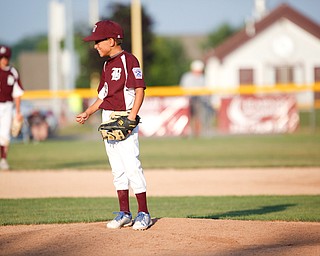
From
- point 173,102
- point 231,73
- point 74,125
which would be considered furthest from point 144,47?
point 173,102

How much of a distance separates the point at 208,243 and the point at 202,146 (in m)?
14.6

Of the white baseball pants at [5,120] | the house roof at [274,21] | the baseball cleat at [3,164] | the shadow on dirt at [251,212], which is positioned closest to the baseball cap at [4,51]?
the white baseball pants at [5,120]

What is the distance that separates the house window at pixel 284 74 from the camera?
44.1m

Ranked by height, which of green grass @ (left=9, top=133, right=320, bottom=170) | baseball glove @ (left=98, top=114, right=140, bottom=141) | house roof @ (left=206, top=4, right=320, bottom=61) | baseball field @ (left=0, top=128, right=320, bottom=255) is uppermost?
house roof @ (left=206, top=4, right=320, bottom=61)

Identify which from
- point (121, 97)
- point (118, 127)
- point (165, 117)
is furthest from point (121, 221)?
point (165, 117)

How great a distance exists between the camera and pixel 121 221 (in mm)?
7336

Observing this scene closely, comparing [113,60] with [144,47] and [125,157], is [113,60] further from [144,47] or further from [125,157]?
[144,47]

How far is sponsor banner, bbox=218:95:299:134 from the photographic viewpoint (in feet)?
86.1

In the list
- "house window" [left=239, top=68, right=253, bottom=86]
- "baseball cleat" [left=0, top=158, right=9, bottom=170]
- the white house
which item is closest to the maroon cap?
"baseball cleat" [left=0, top=158, right=9, bottom=170]

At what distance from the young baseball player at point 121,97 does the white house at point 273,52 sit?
36.8 metres

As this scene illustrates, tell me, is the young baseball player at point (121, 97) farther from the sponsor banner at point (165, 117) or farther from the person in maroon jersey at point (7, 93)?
the sponsor banner at point (165, 117)

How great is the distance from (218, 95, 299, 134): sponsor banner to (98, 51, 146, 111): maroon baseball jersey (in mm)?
19196

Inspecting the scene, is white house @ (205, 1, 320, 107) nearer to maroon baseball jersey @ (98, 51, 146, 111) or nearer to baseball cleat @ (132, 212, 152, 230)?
maroon baseball jersey @ (98, 51, 146, 111)

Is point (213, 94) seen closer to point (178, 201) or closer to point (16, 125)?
point (16, 125)
